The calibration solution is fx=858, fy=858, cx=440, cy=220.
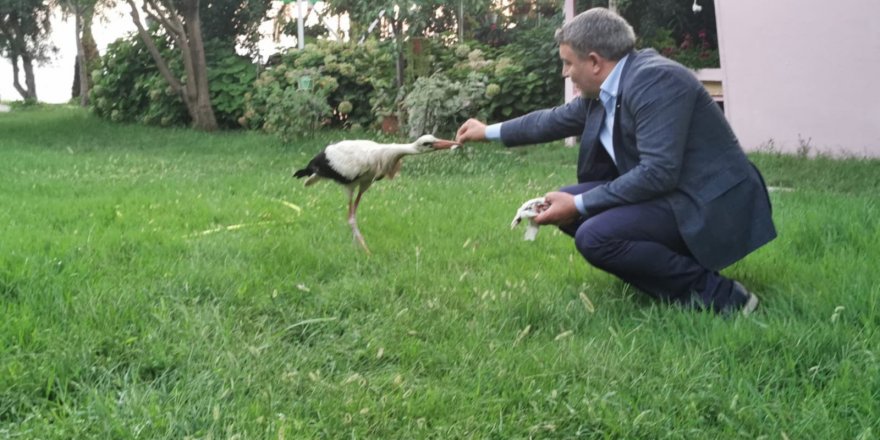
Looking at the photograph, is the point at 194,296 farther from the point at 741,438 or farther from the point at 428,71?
the point at 428,71

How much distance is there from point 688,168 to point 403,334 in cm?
145

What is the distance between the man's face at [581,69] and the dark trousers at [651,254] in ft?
1.92

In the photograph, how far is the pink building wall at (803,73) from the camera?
9195mm

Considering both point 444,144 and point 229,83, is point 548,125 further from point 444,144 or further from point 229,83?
point 229,83

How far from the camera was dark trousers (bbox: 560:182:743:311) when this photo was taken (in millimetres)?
3824

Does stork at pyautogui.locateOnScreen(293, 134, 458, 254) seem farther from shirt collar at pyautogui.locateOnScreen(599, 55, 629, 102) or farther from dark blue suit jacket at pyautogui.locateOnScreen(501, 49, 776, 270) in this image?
dark blue suit jacket at pyautogui.locateOnScreen(501, 49, 776, 270)

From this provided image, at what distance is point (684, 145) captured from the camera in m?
3.71

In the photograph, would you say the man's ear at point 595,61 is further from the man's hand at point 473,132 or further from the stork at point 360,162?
the stork at point 360,162

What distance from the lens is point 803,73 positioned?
9.64 meters

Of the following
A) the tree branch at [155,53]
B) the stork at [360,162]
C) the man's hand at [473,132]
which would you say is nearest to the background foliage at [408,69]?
the tree branch at [155,53]

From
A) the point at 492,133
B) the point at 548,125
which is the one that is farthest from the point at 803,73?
the point at 492,133

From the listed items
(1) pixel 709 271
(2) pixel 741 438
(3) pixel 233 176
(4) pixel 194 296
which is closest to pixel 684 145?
(1) pixel 709 271

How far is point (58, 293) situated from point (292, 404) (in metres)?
1.52

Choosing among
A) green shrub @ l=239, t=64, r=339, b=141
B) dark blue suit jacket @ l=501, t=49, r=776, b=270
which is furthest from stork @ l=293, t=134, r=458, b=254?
green shrub @ l=239, t=64, r=339, b=141
